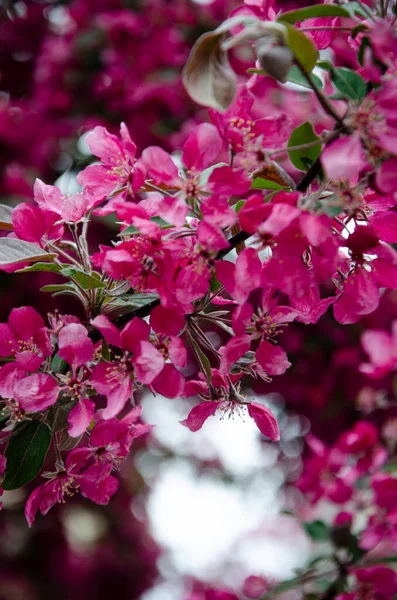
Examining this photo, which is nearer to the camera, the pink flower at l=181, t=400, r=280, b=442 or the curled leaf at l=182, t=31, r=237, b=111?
the curled leaf at l=182, t=31, r=237, b=111

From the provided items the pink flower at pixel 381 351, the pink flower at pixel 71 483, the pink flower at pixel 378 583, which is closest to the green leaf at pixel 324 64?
the pink flower at pixel 71 483

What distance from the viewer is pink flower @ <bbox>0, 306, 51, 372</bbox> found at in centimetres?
80

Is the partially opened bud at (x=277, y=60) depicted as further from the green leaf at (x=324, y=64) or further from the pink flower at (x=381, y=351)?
the pink flower at (x=381, y=351)

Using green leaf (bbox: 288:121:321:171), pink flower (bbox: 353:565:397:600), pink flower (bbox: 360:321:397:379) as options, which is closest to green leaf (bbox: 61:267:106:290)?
green leaf (bbox: 288:121:321:171)

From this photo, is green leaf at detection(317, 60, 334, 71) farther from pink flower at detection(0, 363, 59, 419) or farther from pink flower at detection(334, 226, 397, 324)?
pink flower at detection(0, 363, 59, 419)

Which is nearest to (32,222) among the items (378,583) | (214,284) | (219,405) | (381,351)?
(214,284)

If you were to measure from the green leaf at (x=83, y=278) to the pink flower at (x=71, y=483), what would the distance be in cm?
24

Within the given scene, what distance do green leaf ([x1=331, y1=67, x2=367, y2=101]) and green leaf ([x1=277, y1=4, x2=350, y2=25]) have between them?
0.20 ft

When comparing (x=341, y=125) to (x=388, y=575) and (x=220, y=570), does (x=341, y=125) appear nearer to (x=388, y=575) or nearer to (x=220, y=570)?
(x=388, y=575)

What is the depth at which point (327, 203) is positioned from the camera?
658 mm

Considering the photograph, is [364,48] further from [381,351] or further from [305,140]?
[381,351]

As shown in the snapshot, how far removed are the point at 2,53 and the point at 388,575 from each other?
2877 millimetres

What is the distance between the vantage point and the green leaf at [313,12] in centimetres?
66

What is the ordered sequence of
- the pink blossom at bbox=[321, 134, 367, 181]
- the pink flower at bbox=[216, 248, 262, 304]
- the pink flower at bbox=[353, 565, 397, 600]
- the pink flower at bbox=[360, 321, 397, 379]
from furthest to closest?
the pink flower at bbox=[353, 565, 397, 600] → the pink flower at bbox=[360, 321, 397, 379] → the pink flower at bbox=[216, 248, 262, 304] → the pink blossom at bbox=[321, 134, 367, 181]
